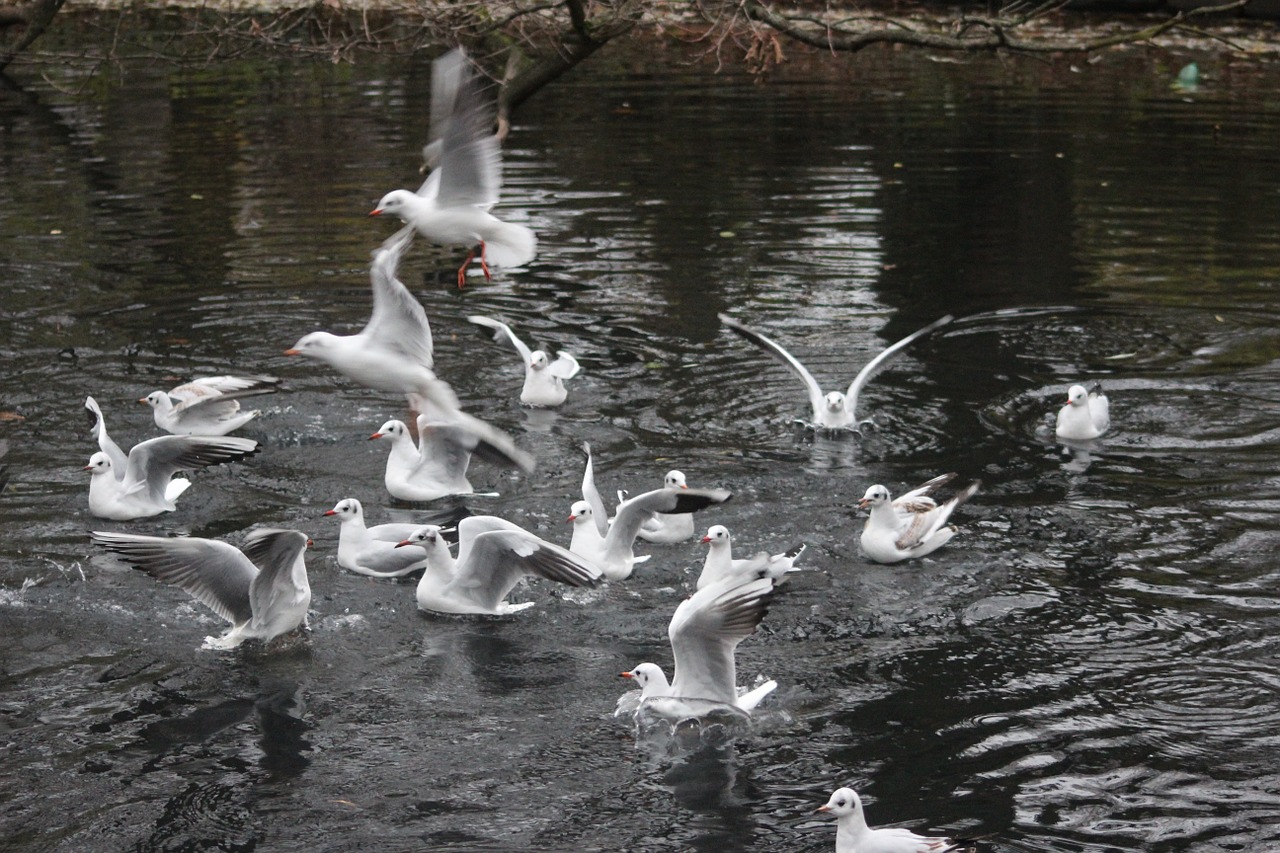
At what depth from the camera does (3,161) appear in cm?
1991

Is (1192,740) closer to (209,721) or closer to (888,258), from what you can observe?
(209,721)

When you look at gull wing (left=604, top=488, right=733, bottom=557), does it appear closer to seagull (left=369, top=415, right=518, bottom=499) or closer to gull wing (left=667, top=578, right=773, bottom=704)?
gull wing (left=667, top=578, right=773, bottom=704)

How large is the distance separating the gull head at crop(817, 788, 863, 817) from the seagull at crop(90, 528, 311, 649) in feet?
10.8

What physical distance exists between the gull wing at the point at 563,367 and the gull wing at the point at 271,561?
3.55 m

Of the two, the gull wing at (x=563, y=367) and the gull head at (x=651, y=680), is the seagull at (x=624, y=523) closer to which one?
the gull head at (x=651, y=680)

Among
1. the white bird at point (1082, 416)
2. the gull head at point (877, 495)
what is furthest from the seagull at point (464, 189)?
the white bird at point (1082, 416)

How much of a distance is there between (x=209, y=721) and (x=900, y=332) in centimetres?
743

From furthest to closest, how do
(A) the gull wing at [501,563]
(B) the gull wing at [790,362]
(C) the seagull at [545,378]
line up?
1. (C) the seagull at [545,378]
2. (B) the gull wing at [790,362]
3. (A) the gull wing at [501,563]

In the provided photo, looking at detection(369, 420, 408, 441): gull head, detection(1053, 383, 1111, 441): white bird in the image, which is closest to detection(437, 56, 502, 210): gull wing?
detection(369, 420, 408, 441): gull head

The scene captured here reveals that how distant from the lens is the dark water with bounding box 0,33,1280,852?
654 centimetres

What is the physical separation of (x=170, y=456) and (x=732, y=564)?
3900mm

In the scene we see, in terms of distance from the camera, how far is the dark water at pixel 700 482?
6.54 m

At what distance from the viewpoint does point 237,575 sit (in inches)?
316

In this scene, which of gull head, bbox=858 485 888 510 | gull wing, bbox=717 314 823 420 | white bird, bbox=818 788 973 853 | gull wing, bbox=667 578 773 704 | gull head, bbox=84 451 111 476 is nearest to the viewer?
white bird, bbox=818 788 973 853
